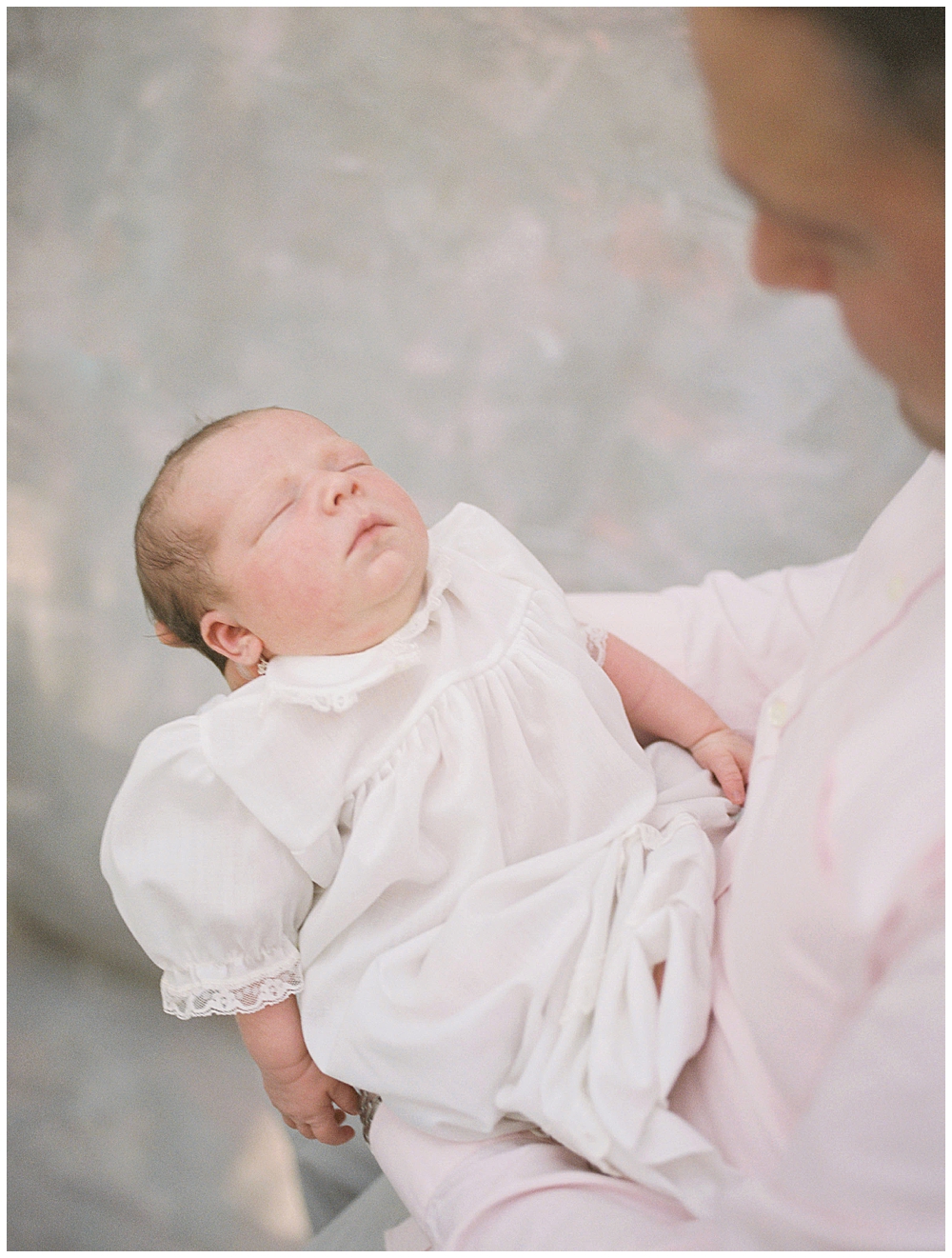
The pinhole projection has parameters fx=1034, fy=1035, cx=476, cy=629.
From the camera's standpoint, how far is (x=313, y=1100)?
2.48ft

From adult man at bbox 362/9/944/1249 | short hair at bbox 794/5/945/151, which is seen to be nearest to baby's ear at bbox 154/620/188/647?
adult man at bbox 362/9/944/1249

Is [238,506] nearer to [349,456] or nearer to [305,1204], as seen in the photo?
[349,456]

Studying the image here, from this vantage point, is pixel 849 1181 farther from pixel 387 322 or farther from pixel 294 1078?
pixel 387 322

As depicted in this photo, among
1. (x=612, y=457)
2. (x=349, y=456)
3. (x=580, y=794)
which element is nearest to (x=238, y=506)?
(x=349, y=456)

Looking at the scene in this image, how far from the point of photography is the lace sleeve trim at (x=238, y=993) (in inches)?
27.6

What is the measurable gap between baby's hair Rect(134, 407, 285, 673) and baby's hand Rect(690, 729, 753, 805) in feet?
1.31

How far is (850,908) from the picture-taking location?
453 mm

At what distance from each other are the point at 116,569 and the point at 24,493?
0.12 m

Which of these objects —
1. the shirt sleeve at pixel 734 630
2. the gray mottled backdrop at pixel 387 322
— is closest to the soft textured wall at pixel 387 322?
the gray mottled backdrop at pixel 387 322

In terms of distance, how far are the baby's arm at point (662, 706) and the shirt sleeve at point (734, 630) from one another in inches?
1.5

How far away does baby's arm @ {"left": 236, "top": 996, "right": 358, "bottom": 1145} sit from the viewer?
0.73 m

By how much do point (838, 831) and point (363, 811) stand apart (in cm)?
34

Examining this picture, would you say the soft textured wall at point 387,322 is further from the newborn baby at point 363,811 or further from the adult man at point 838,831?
the adult man at point 838,831

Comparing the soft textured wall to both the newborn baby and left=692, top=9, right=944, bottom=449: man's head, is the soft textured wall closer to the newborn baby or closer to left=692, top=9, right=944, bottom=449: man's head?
the newborn baby
